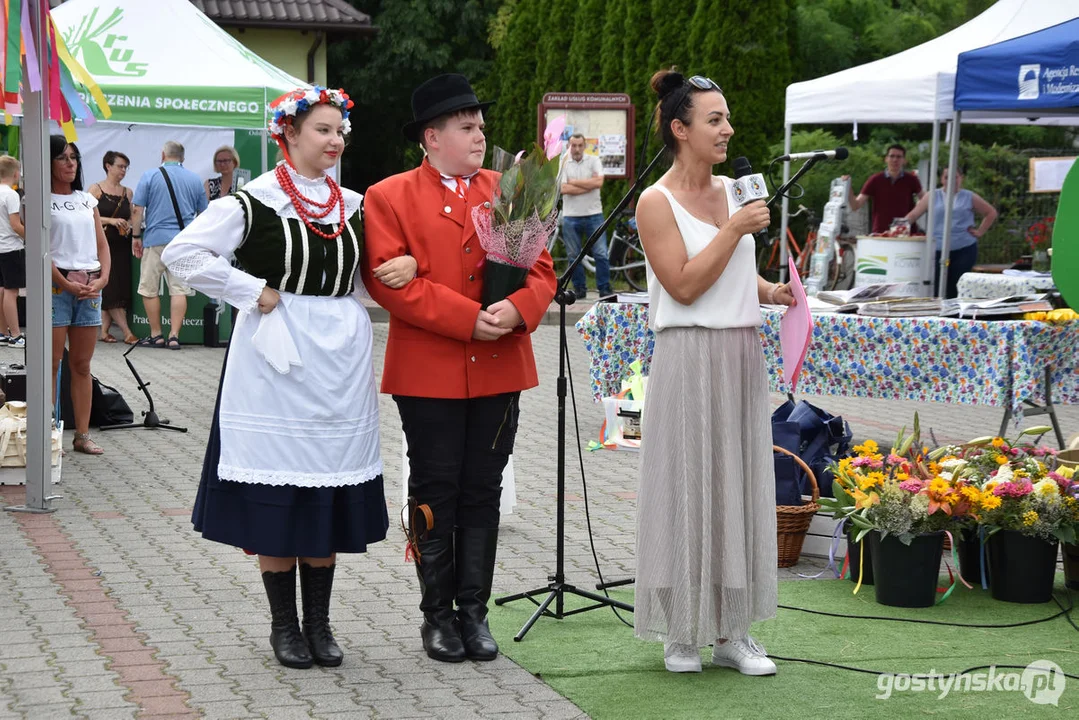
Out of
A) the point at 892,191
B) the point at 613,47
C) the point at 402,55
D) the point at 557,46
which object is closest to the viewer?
the point at 892,191

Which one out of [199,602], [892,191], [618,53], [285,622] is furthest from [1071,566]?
[618,53]

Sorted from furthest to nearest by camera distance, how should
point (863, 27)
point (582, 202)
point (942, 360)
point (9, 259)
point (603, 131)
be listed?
point (863, 27) → point (603, 131) → point (582, 202) → point (9, 259) → point (942, 360)

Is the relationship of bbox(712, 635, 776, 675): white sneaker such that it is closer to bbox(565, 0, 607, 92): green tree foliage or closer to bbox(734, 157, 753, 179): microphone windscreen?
bbox(734, 157, 753, 179): microphone windscreen

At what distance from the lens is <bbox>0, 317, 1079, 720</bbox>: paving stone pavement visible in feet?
14.0

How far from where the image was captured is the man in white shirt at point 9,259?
402 inches

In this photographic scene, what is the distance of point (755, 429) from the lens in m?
4.48

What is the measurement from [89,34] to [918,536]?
1038 cm

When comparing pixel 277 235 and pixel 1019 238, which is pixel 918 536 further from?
pixel 1019 238

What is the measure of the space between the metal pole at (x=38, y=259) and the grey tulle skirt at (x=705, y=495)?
3.55m

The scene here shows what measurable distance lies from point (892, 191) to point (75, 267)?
30.6 feet

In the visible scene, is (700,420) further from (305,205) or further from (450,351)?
(305,205)

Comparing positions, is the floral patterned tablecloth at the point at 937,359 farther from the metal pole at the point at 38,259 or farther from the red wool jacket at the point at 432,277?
the metal pole at the point at 38,259

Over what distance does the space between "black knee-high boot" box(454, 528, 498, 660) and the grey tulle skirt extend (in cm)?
54

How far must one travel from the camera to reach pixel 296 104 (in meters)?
4.38
